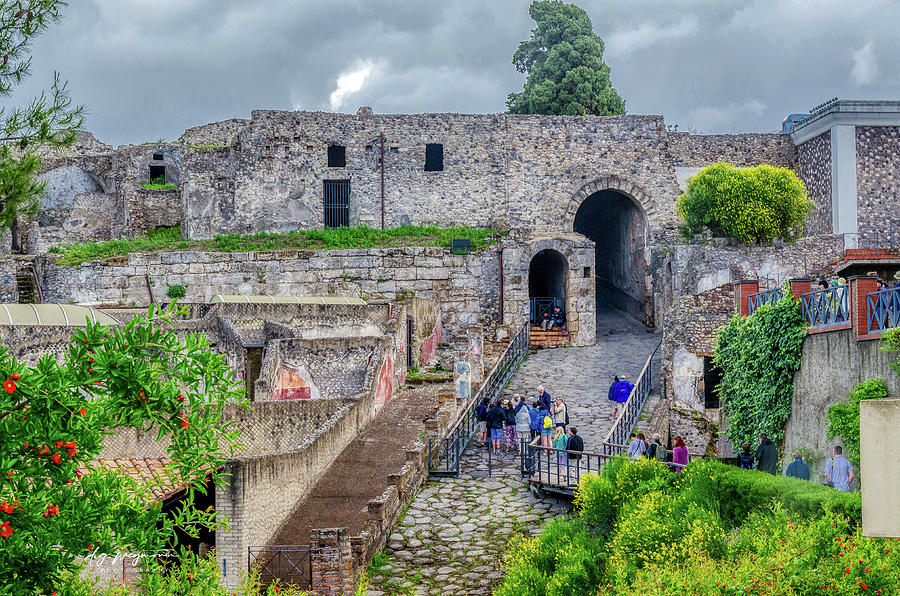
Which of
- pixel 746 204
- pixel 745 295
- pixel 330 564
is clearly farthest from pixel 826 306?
pixel 746 204

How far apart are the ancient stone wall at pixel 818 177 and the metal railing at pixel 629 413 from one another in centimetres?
1186

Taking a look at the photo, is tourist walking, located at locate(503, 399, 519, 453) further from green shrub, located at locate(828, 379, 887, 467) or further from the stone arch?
the stone arch

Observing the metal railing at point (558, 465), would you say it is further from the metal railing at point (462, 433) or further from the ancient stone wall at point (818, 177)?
the ancient stone wall at point (818, 177)

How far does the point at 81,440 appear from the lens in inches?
239

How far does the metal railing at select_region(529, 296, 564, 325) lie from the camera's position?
27812 mm

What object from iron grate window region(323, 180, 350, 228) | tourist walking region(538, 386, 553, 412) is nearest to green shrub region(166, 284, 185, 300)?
iron grate window region(323, 180, 350, 228)

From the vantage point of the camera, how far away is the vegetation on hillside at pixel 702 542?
8.84m

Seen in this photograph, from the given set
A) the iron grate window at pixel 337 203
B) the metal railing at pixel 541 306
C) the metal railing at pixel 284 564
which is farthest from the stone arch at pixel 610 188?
the metal railing at pixel 284 564

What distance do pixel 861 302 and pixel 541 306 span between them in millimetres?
15712

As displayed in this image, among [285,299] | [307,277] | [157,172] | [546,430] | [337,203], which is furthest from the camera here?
[157,172]

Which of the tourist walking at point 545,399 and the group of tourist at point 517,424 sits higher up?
the tourist walking at point 545,399

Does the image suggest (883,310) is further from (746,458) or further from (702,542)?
(702,542)

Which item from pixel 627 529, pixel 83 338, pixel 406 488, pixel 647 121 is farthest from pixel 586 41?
pixel 83 338

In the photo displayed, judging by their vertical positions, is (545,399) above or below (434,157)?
below
